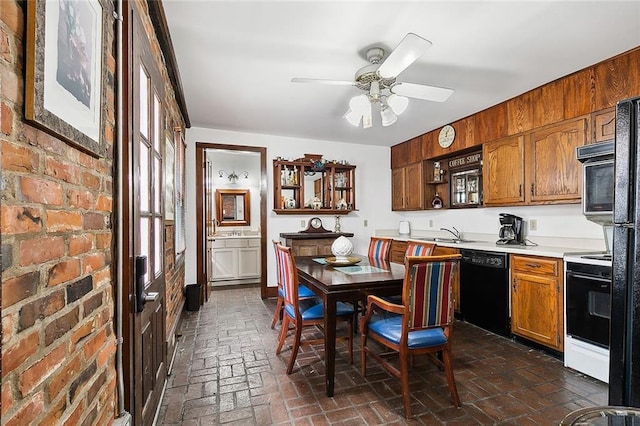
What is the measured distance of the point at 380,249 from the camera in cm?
355

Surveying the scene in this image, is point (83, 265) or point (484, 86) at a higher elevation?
point (484, 86)

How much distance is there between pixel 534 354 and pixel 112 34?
3.72 metres

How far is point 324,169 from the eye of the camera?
5.09 meters

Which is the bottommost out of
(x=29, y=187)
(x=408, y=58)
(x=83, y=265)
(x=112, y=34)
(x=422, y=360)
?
(x=422, y=360)

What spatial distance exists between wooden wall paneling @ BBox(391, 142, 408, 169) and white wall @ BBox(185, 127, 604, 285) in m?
0.12

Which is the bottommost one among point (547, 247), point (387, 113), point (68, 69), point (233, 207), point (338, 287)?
point (338, 287)

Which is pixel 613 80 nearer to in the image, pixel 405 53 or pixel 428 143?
pixel 405 53

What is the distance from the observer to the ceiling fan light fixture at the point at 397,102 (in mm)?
2357

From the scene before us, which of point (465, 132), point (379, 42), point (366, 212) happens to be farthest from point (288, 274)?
point (366, 212)

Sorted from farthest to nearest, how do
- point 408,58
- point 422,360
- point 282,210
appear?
point 282,210
point 422,360
point 408,58

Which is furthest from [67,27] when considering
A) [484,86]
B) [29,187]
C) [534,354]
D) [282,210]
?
[282,210]

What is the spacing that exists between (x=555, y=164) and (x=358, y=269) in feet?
7.24

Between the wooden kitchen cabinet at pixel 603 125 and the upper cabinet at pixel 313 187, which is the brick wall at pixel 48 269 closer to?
the wooden kitchen cabinet at pixel 603 125

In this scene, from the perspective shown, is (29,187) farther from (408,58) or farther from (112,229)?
(408,58)
